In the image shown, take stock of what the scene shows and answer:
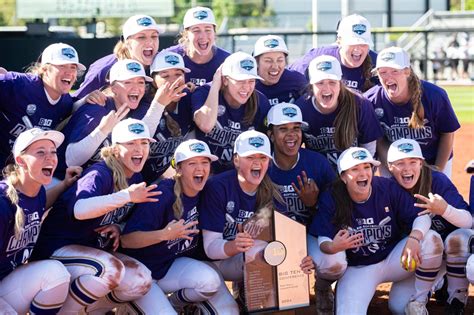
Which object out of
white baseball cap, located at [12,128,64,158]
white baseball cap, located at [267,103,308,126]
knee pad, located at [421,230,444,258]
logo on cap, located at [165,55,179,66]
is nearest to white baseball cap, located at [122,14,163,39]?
logo on cap, located at [165,55,179,66]

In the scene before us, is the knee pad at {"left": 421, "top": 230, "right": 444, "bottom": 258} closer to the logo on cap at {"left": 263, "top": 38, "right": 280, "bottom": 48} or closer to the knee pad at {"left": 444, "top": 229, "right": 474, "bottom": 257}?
the knee pad at {"left": 444, "top": 229, "right": 474, "bottom": 257}

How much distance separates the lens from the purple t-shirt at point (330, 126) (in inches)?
252

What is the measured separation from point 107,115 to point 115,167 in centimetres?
50

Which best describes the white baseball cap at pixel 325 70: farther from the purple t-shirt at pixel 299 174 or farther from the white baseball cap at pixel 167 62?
the white baseball cap at pixel 167 62

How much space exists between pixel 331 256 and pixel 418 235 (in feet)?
1.80

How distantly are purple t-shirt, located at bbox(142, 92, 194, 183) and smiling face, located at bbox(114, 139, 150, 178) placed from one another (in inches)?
28.5

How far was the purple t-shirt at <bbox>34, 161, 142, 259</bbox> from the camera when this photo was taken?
17.6ft

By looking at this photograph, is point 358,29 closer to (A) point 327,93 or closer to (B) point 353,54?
(B) point 353,54

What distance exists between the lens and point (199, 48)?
22.2 feet

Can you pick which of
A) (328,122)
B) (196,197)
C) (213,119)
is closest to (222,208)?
(196,197)

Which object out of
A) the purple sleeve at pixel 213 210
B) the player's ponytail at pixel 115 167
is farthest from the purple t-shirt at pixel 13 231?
the purple sleeve at pixel 213 210

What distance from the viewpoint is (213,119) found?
20.2ft

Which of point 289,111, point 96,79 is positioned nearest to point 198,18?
point 96,79

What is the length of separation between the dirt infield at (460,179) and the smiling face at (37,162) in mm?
2428
